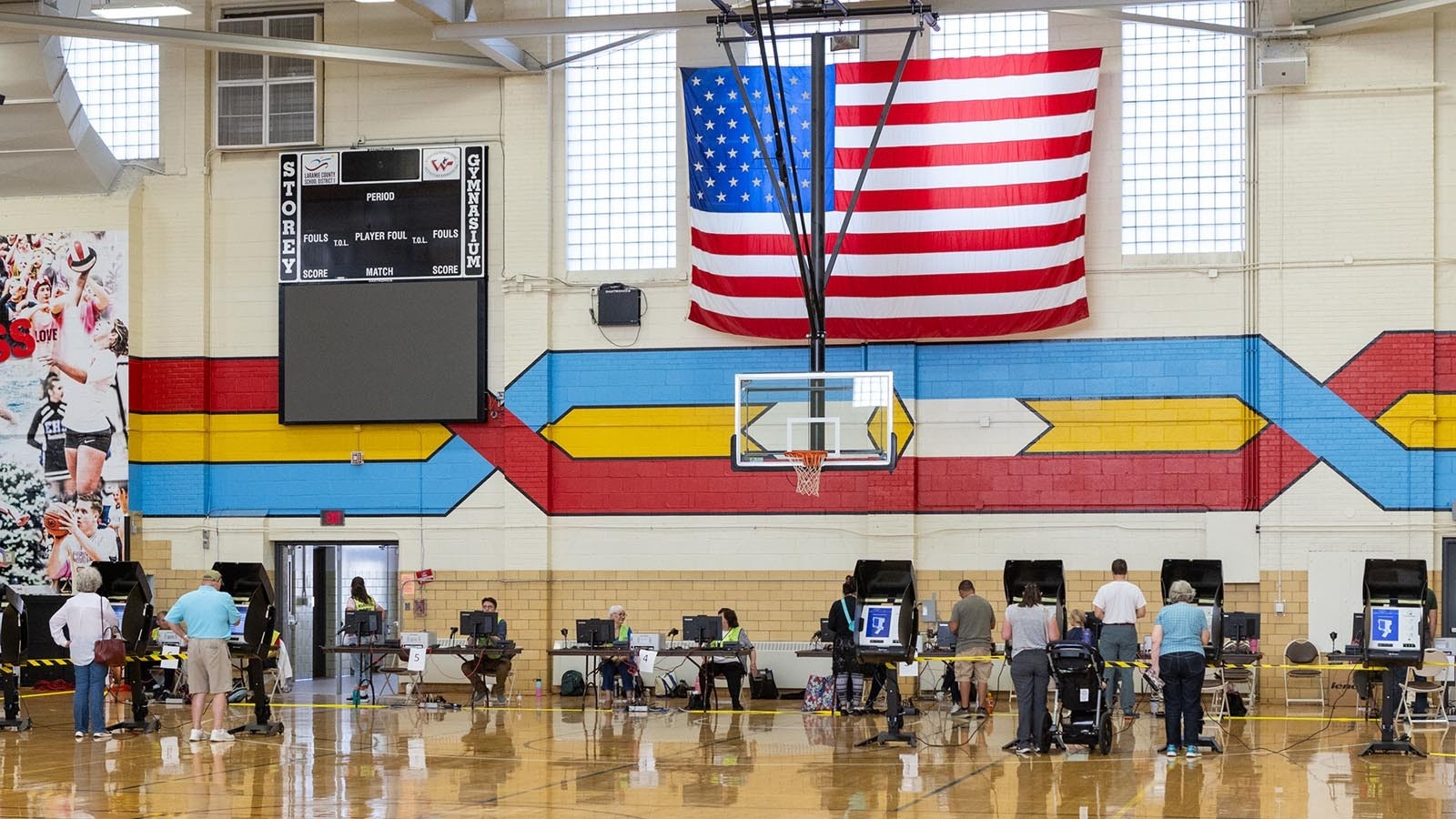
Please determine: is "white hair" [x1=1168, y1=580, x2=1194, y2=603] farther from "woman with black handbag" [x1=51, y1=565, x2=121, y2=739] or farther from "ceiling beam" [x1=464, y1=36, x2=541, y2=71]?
"ceiling beam" [x1=464, y1=36, x2=541, y2=71]

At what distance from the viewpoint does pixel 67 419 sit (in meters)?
21.6

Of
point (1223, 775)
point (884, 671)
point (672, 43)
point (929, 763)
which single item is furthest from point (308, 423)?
point (1223, 775)

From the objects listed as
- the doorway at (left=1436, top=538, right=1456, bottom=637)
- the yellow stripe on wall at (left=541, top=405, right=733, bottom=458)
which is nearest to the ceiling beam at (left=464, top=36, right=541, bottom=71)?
the yellow stripe on wall at (left=541, top=405, right=733, bottom=458)

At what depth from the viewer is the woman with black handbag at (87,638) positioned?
52.0 feet

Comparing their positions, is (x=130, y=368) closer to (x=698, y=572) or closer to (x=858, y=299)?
(x=698, y=572)

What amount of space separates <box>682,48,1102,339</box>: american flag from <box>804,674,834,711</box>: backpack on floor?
4250mm

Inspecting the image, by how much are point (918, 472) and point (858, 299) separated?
227cm

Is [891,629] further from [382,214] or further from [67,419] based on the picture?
[67,419]

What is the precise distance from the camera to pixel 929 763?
14047mm

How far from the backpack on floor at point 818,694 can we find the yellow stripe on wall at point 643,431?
328 cm

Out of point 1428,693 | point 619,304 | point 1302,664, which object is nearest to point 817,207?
point 619,304

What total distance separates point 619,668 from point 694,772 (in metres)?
6.25

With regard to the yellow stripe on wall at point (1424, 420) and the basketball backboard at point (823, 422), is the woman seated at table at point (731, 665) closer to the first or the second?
the basketball backboard at point (823, 422)

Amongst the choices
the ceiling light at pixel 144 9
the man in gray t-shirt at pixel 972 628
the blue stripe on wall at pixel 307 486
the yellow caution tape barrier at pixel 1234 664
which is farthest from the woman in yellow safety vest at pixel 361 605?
the ceiling light at pixel 144 9
